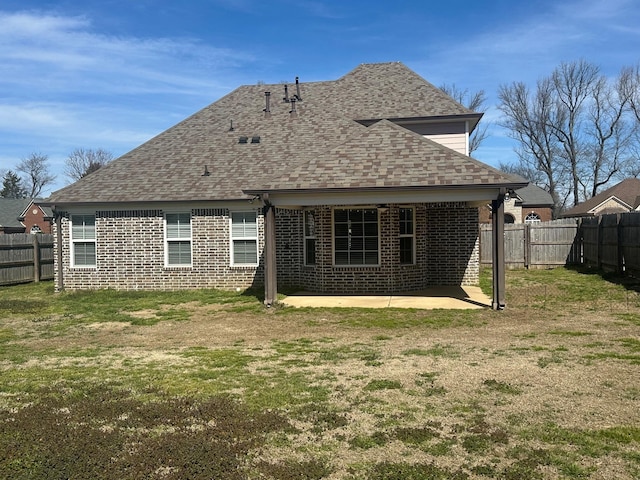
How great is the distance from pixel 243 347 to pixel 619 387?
17.2 ft

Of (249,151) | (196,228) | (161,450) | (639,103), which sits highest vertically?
(639,103)

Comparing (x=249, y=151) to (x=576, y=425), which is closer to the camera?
(x=576, y=425)

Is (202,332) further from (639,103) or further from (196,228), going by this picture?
(639,103)

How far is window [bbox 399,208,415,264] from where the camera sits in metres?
14.9

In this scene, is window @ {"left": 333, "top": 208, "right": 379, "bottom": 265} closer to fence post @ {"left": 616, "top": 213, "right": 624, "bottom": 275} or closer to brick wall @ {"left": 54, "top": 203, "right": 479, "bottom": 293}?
brick wall @ {"left": 54, "top": 203, "right": 479, "bottom": 293}

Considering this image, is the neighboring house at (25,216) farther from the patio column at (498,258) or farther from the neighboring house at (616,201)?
the patio column at (498,258)

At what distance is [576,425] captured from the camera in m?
5.11

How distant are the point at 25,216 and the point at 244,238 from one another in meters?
47.4

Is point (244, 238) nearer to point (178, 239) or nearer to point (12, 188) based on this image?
point (178, 239)

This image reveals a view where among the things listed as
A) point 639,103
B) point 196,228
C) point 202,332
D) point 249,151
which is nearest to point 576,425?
point 202,332

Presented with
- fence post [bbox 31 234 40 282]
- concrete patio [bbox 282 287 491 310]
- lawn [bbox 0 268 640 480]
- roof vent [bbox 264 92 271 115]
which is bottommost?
lawn [bbox 0 268 640 480]

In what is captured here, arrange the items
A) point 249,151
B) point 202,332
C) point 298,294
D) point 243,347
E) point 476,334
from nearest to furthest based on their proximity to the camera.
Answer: point 243,347 < point 476,334 < point 202,332 < point 298,294 < point 249,151

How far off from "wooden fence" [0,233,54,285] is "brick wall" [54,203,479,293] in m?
4.30

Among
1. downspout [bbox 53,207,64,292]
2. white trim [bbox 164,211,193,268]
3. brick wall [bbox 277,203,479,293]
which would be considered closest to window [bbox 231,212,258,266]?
brick wall [bbox 277,203,479,293]
